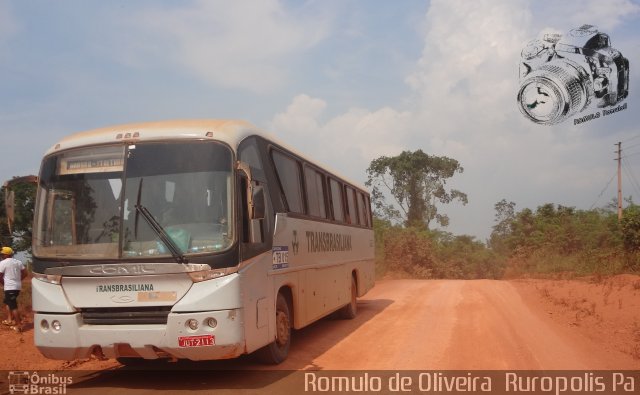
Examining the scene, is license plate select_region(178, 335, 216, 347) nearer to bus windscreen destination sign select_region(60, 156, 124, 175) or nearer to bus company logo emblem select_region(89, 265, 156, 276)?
bus company logo emblem select_region(89, 265, 156, 276)

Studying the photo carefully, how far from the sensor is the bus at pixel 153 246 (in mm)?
6254

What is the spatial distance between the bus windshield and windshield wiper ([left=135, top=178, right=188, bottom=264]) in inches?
0.4

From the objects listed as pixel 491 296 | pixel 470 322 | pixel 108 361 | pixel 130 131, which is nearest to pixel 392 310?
pixel 470 322

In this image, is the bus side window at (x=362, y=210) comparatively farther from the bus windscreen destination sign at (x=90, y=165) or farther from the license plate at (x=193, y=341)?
the license plate at (x=193, y=341)

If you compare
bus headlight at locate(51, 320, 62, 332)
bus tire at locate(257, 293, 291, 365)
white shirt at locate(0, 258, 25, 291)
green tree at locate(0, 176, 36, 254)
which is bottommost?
bus tire at locate(257, 293, 291, 365)

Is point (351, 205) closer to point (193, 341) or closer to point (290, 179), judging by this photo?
point (290, 179)

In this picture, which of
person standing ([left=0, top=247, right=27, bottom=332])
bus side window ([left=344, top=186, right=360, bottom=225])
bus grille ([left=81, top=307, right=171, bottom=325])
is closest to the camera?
A: bus grille ([left=81, top=307, right=171, bottom=325])

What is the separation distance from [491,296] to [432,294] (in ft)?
6.30

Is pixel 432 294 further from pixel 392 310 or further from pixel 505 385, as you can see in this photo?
pixel 505 385

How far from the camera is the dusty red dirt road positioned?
Result: 7336 mm

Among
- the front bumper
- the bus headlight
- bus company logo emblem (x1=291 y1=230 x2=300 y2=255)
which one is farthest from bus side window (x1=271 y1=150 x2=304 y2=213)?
the bus headlight
